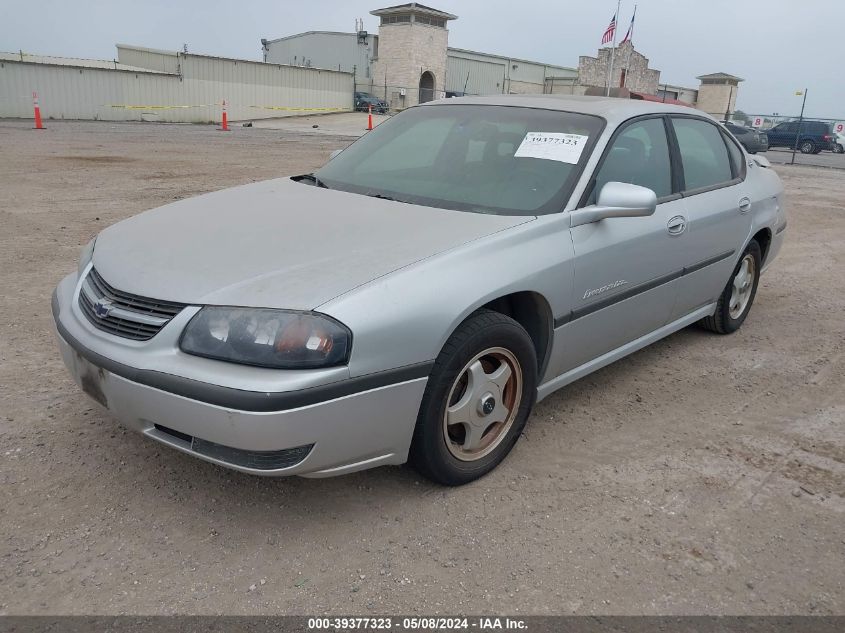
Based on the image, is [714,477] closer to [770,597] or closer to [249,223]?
[770,597]

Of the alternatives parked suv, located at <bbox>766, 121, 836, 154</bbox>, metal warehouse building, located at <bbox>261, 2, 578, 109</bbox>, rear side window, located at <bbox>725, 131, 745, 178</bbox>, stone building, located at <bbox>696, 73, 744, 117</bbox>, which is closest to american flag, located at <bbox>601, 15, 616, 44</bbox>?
parked suv, located at <bbox>766, 121, 836, 154</bbox>

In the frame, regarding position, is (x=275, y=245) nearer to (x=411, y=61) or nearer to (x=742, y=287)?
(x=742, y=287)

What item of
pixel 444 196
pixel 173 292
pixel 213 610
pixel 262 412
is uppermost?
pixel 444 196

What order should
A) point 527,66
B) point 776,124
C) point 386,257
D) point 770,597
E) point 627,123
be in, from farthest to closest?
point 527,66 < point 776,124 < point 627,123 < point 386,257 < point 770,597

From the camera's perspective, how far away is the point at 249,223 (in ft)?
9.93

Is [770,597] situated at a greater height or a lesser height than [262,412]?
lesser

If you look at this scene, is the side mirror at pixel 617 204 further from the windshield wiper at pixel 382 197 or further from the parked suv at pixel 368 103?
the parked suv at pixel 368 103

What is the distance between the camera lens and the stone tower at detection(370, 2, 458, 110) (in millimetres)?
45625

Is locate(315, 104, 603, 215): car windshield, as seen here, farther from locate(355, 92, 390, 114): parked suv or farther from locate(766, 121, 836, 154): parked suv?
locate(355, 92, 390, 114): parked suv

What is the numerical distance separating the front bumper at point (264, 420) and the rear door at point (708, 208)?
7.19 ft

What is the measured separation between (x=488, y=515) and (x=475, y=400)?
439 mm

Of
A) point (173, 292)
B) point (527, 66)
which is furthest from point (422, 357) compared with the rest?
point (527, 66)

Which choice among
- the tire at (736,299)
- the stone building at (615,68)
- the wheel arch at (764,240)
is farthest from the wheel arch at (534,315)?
the stone building at (615,68)

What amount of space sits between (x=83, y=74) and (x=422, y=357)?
36.5 meters
